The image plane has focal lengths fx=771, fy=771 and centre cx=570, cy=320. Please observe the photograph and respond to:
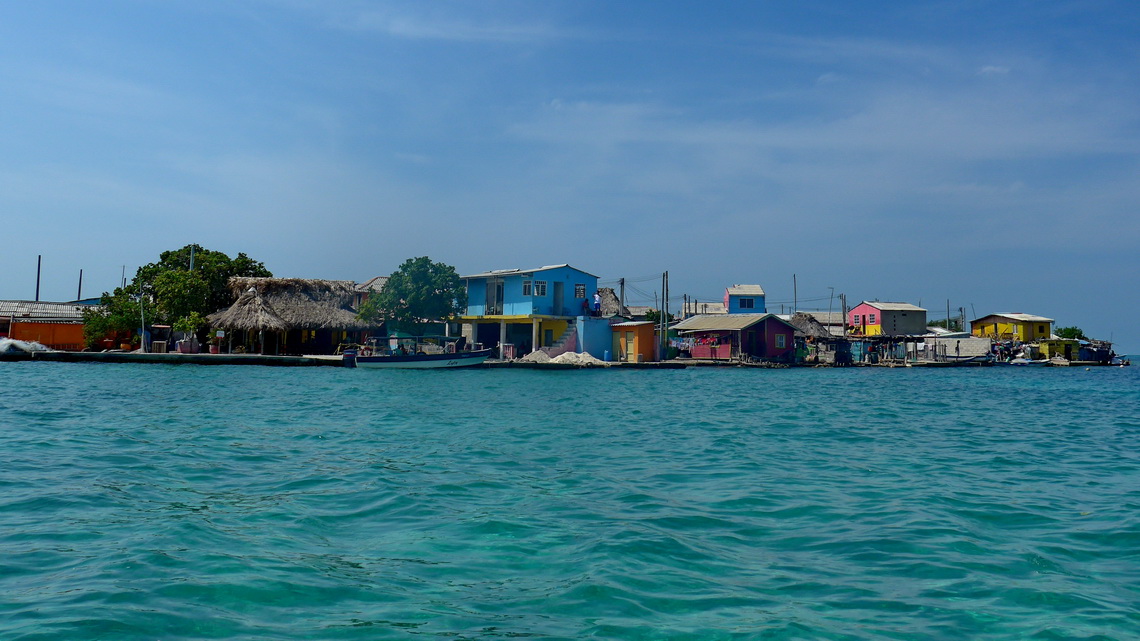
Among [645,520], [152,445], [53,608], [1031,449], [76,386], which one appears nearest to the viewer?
[53,608]

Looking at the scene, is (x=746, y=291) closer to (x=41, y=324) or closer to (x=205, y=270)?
(x=205, y=270)

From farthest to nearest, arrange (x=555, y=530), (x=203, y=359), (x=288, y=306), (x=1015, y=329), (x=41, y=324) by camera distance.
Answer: (x=1015, y=329)
(x=41, y=324)
(x=288, y=306)
(x=203, y=359)
(x=555, y=530)

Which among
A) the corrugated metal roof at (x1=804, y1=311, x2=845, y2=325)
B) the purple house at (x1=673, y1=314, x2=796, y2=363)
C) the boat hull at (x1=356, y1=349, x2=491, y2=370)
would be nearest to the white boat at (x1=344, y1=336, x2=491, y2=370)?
the boat hull at (x1=356, y1=349, x2=491, y2=370)

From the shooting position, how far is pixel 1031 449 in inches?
516

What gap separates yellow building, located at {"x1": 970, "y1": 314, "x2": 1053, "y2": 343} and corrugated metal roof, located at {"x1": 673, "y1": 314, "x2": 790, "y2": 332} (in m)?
25.6

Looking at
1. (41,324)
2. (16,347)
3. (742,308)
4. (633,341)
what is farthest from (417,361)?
(742,308)

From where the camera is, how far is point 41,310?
4925 centimetres

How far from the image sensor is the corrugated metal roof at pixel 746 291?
172 ft

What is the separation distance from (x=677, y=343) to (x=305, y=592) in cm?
4663

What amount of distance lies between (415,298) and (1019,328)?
50.4 meters

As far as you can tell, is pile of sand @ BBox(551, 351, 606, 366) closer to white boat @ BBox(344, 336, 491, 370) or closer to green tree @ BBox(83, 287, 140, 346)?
white boat @ BBox(344, 336, 491, 370)

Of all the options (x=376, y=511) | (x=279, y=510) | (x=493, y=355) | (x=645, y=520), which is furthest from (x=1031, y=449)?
(x=493, y=355)

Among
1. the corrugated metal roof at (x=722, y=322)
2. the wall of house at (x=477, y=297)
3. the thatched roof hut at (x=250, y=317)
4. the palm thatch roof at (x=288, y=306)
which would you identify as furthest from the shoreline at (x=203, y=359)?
the corrugated metal roof at (x=722, y=322)

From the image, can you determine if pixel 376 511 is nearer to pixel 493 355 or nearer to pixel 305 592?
pixel 305 592
